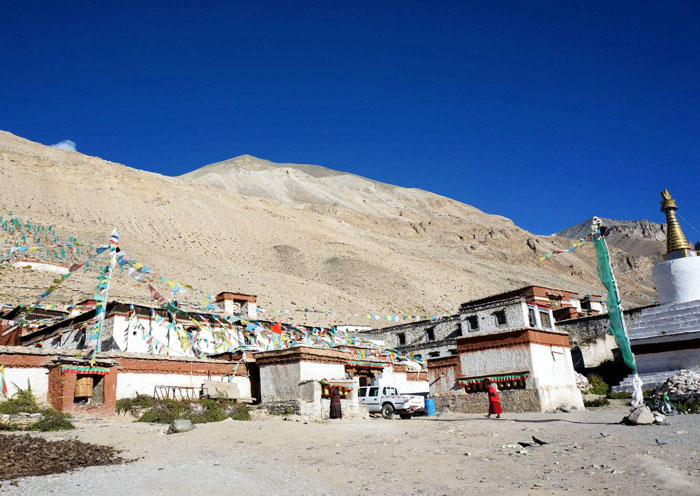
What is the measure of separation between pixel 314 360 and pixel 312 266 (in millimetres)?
52618

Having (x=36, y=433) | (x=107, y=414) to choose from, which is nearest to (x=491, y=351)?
(x=107, y=414)

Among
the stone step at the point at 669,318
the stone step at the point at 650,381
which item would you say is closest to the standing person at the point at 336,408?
the stone step at the point at 650,381

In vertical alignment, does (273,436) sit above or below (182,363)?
below

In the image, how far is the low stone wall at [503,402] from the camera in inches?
827

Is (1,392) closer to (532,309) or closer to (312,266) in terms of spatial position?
(532,309)

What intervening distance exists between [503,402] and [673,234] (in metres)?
13.6

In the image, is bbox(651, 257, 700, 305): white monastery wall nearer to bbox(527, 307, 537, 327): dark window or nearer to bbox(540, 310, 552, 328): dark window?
bbox(540, 310, 552, 328): dark window

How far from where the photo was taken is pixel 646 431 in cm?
1281

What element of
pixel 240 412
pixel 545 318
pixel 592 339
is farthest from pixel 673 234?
pixel 240 412

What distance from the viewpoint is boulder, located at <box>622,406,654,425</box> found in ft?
46.2

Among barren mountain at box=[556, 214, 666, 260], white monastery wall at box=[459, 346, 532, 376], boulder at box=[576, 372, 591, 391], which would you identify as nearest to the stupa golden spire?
→ boulder at box=[576, 372, 591, 391]

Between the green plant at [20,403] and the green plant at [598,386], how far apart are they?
22.8 meters

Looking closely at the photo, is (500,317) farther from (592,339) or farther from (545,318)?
(592,339)

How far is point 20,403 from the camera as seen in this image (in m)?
16.2
